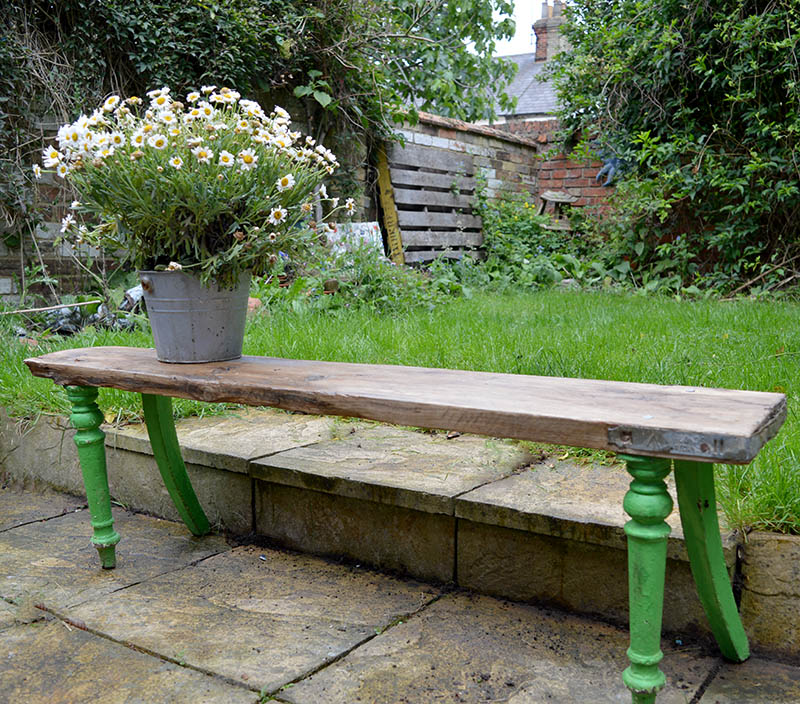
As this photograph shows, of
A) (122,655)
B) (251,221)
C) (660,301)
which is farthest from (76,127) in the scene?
(660,301)

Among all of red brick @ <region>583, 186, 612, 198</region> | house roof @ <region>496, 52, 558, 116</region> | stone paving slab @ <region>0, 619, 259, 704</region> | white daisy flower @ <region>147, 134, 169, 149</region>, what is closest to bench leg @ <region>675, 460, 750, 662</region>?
stone paving slab @ <region>0, 619, 259, 704</region>

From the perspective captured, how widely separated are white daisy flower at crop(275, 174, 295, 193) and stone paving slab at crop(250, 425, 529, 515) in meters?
0.81

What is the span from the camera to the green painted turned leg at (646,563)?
4.07 feet

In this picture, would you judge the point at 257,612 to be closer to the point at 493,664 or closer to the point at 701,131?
the point at 493,664

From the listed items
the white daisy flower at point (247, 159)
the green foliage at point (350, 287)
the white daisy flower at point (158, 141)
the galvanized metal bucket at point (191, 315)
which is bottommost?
the green foliage at point (350, 287)

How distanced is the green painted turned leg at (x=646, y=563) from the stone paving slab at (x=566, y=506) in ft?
1.30

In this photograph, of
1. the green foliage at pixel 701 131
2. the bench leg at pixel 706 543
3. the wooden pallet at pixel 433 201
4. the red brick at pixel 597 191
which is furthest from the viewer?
the red brick at pixel 597 191

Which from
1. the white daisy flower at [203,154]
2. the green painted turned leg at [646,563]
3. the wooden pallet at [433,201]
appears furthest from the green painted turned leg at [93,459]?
the wooden pallet at [433,201]

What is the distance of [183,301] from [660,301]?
14.8 ft

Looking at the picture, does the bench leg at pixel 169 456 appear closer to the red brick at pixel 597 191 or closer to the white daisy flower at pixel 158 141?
the white daisy flower at pixel 158 141

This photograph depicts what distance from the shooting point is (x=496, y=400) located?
4.62ft

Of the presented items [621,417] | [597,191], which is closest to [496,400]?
[621,417]

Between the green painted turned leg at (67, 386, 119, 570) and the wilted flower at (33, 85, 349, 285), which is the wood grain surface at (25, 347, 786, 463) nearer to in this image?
the green painted turned leg at (67, 386, 119, 570)

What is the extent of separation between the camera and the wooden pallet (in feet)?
23.2
